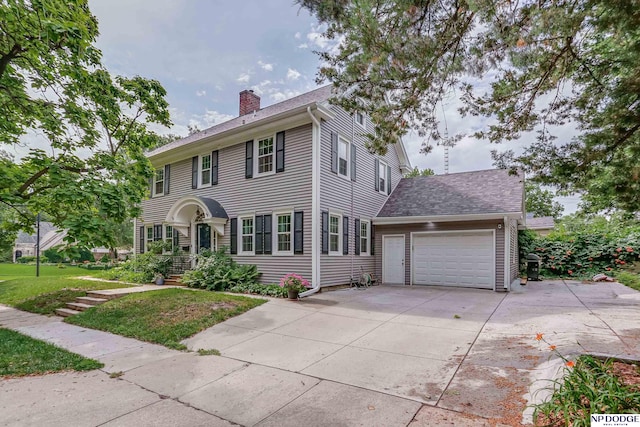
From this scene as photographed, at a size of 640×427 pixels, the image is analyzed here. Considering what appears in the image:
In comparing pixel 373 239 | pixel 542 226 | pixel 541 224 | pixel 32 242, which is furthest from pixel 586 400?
pixel 32 242

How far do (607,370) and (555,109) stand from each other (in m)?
4.23

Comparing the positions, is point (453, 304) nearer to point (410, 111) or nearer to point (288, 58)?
point (410, 111)

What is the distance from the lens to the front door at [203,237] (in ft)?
44.5

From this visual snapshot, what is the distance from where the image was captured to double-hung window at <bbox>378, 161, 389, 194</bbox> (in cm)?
1500

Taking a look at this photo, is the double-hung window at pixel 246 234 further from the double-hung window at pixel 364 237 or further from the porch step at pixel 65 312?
the porch step at pixel 65 312

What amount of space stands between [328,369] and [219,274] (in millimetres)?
7916

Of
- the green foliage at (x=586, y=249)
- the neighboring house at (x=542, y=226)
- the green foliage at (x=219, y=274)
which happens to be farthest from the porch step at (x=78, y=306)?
the neighboring house at (x=542, y=226)

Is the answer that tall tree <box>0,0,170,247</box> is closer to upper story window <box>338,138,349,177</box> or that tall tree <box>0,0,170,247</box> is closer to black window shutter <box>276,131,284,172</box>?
black window shutter <box>276,131,284,172</box>

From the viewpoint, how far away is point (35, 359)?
501cm

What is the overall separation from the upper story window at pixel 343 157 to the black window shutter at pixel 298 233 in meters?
2.36

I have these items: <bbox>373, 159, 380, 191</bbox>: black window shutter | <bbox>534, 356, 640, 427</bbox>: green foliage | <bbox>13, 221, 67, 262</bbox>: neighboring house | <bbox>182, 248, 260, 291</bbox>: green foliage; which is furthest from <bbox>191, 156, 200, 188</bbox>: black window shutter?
<bbox>13, 221, 67, 262</bbox>: neighboring house

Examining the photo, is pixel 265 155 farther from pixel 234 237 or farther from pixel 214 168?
pixel 234 237

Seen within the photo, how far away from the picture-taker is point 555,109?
5.69 meters

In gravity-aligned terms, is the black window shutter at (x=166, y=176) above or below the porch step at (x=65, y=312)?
above
